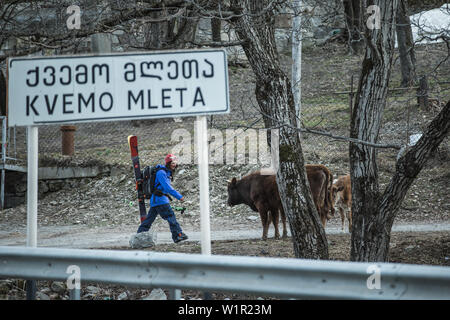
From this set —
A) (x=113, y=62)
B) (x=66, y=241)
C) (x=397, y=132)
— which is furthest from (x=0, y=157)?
(x=113, y=62)

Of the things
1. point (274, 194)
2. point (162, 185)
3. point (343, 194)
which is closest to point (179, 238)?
point (162, 185)

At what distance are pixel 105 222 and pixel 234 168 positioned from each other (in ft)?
15.1

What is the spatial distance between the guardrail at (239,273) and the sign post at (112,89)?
21.0 inches

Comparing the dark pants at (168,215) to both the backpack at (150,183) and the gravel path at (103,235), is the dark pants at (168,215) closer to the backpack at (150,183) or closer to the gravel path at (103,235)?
the backpack at (150,183)

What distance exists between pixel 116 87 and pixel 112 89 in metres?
0.04

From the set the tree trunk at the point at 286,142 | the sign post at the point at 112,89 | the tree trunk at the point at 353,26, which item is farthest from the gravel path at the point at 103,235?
the sign post at the point at 112,89

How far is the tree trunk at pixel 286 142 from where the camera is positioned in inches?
298

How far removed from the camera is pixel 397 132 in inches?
709

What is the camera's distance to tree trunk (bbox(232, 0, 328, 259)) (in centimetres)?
756

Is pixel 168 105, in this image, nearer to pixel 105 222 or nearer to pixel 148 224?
pixel 148 224

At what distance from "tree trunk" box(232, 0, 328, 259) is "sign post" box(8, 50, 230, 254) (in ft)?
9.37

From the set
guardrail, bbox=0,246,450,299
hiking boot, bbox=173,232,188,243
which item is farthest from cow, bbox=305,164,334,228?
guardrail, bbox=0,246,450,299

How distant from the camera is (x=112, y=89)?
4.85 meters

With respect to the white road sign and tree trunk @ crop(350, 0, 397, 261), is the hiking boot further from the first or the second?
the white road sign
